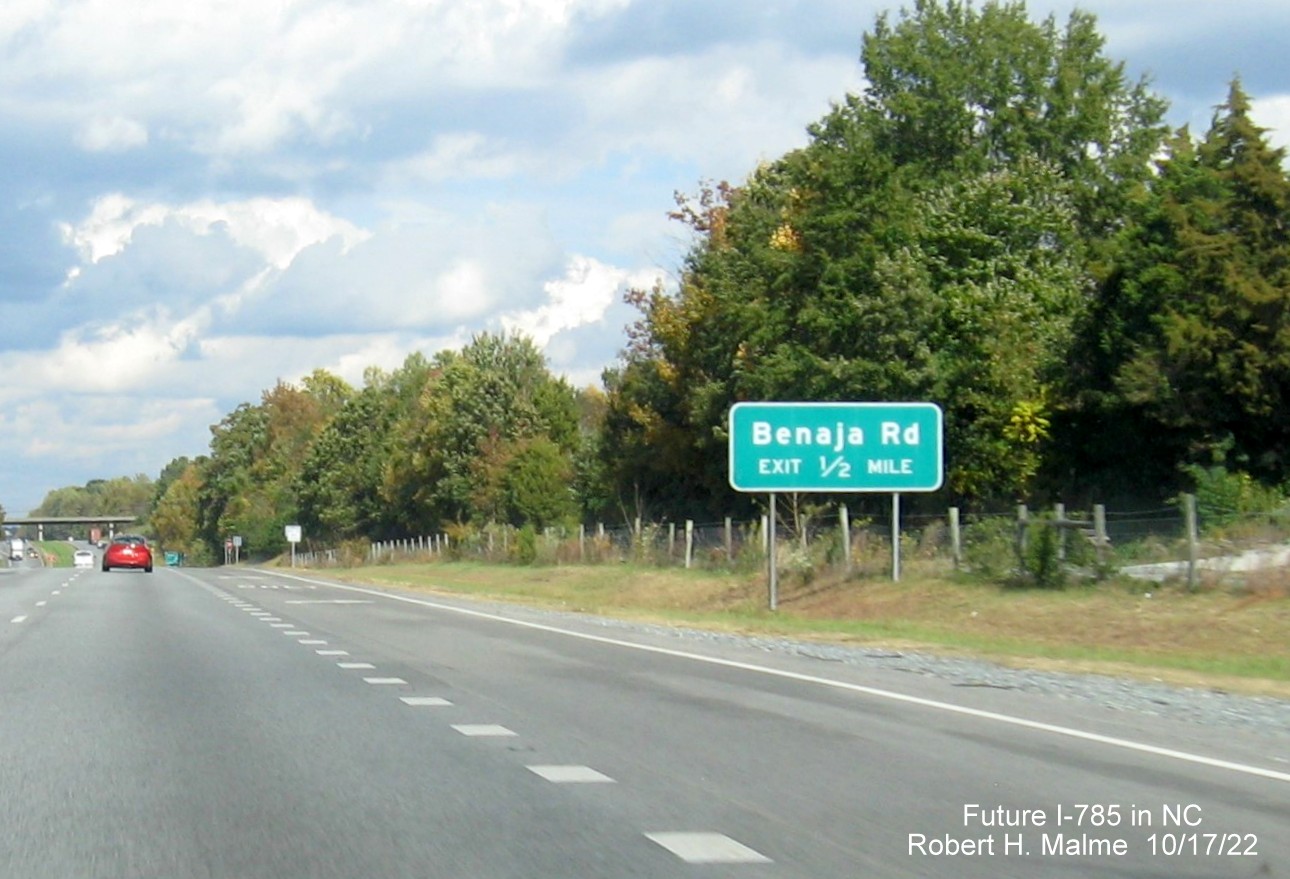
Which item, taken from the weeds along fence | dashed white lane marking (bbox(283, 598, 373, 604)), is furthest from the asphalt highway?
dashed white lane marking (bbox(283, 598, 373, 604))

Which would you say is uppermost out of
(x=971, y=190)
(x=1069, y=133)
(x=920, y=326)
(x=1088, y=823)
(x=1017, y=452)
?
(x=1069, y=133)

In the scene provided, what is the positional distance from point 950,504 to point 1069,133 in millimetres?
21243

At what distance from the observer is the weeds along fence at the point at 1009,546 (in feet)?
93.8

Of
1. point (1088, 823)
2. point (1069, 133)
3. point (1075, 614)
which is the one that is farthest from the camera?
point (1069, 133)

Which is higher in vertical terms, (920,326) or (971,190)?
(971,190)

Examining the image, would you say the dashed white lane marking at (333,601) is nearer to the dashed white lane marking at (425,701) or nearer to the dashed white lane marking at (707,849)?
the dashed white lane marking at (425,701)

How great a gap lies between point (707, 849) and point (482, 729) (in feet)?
16.2

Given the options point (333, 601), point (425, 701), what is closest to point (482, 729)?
point (425, 701)

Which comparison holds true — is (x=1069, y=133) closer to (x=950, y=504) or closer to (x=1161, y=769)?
(x=950, y=504)

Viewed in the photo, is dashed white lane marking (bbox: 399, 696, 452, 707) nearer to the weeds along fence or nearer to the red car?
the weeds along fence

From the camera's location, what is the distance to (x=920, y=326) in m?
46.5

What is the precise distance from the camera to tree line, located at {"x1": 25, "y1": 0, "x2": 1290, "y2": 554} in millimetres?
39719

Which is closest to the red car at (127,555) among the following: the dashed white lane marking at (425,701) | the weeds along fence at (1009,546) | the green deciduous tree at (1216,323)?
the weeds along fence at (1009,546)

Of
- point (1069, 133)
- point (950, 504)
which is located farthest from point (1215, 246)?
point (1069, 133)
